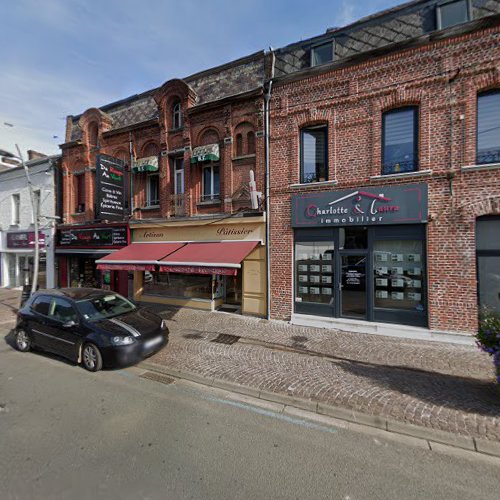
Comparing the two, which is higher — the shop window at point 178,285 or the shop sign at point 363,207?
Result: the shop sign at point 363,207

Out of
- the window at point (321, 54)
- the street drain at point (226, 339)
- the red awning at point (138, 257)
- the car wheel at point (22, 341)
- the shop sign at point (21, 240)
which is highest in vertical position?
the window at point (321, 54)

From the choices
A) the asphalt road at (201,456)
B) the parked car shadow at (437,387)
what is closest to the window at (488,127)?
the parked car shadow at (437,387)

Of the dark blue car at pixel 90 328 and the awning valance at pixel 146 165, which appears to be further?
the awning valance at pixel 146 165

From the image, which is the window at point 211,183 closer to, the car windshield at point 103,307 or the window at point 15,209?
the car windshield at point 103,307

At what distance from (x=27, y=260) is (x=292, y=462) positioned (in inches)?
765

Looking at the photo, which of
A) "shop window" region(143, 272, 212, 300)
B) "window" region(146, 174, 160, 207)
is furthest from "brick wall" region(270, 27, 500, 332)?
"window" region(146, 174, 160, 207)

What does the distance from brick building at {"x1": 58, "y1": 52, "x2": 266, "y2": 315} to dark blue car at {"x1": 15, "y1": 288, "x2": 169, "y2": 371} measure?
2.31 meters

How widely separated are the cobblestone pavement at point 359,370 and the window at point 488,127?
15.9 feet

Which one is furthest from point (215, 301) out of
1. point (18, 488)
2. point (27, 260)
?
point (27, 260)

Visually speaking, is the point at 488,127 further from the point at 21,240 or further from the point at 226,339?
the point at 21,240

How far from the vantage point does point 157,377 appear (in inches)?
212

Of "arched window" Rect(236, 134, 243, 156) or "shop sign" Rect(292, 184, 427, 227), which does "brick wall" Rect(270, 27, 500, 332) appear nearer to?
"shop sign" Rect(292, 184, 427, 227)

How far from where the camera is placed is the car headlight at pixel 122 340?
546 cm

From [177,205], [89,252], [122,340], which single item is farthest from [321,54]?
[89,252]
